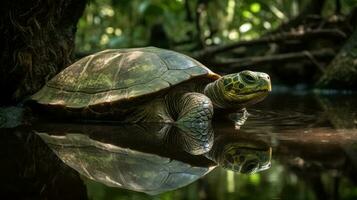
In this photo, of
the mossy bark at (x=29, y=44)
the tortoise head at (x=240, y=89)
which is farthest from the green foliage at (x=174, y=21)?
the tortoise head at (x=240, y=89)

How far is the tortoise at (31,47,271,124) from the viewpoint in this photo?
161 inches

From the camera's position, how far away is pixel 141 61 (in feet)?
14.2

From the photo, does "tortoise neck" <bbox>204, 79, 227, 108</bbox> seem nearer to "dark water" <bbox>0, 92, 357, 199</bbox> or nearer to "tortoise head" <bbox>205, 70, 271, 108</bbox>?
"tortoise head" <bbox>205, 70, 271, 108</bbox>

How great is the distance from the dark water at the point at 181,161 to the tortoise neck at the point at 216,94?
1.28 ft

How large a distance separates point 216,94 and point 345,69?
178 inches

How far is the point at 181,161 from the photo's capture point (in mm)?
2402

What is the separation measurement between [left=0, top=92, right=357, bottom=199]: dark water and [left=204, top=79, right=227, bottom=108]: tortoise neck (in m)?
0.39

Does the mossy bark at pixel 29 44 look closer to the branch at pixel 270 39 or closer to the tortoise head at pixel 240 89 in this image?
the tortoise head at pixel 240 89

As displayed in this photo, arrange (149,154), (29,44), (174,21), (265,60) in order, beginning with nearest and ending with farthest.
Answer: (149,154)
(29,44)
(265,60)
(174,21)

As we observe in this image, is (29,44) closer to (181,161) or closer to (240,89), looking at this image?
(240,89)

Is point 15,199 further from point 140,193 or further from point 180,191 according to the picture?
point 180,191

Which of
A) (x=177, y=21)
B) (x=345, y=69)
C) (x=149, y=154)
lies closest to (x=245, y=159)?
(x=149, y=154)

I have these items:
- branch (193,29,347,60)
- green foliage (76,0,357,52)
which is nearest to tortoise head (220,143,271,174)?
branch (193,29,347,60)

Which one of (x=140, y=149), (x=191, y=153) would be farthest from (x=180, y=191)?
(x=140, y=149)
